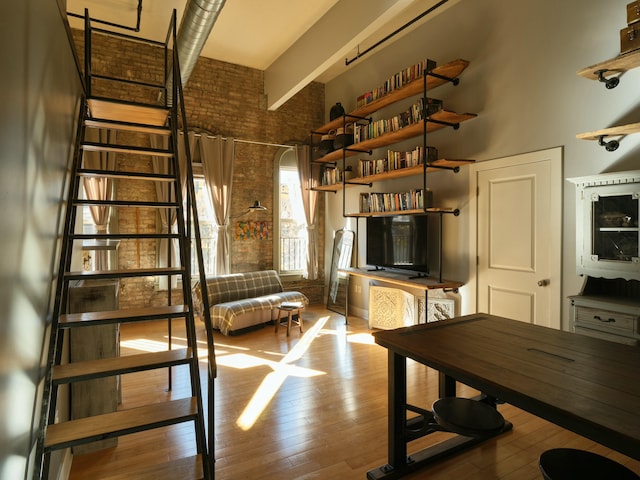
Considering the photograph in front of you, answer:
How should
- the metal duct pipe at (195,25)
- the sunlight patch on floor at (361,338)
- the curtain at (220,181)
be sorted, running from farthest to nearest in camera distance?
1. the curtain at (220,181)
2. the sunlight patch on floor at (361,338)
3. the metal duct pipe at (195,25)

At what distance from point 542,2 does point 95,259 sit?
6144 millimetres

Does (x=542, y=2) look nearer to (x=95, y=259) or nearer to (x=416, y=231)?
(x=416, y=231)

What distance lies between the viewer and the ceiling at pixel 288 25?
4.29 meters

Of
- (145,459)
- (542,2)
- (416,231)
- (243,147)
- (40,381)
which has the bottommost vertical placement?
(145,459)

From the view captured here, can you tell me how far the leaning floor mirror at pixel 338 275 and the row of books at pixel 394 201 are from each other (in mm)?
1118

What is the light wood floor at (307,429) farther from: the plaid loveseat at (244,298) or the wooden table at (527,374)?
the plaid loveseat at (244,298)

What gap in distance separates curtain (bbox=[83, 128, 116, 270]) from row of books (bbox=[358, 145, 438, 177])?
12.3 ft

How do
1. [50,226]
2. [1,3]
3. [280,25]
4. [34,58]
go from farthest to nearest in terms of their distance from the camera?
[280,25], [50,226], [34,58], [1,3]

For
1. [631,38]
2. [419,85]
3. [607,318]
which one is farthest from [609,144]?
[419,85]

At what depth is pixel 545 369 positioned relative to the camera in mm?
1638

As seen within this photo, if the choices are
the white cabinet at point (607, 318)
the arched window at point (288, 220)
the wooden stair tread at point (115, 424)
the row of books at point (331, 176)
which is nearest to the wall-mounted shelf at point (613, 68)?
the white cabinet at point (607, 318)

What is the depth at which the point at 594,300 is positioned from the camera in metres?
2.76

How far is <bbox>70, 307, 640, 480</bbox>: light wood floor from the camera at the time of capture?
2.27 meters

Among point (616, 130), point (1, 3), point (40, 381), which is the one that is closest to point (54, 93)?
point (1, 3)
